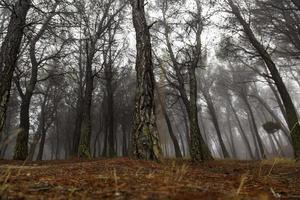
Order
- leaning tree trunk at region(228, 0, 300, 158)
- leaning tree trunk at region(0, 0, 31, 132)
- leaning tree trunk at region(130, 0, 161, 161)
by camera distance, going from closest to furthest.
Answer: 1. leaning tree trunk at region(130, 0, 161, 161)
2. leaning tree trunk at region(0, 0, 31, 132)
3. leaning tree trunk at region(228, 0, 300, 158)

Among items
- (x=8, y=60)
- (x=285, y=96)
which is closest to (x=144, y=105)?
(x=8, y=60)

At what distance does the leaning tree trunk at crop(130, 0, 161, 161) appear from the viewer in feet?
16.0

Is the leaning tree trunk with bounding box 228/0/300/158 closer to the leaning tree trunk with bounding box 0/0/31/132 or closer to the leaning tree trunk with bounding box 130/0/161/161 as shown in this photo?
the leaning tree trunk with bounding box 130/0/161/161

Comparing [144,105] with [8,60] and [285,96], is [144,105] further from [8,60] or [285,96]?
[285,96]

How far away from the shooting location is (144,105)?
524 centimetres

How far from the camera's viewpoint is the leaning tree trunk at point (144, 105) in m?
4.87

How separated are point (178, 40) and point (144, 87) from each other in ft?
29.6

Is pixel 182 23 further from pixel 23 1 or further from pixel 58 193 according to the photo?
pixel 58 193

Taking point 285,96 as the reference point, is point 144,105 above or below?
below

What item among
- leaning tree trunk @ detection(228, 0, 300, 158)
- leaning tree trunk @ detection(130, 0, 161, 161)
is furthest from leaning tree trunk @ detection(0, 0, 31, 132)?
leaning tree trunk @ detection(228, 0, 300, 158)

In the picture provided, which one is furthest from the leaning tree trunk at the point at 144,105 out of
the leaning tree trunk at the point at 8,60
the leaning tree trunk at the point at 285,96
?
the leaning tree trunk at the point at 285,96

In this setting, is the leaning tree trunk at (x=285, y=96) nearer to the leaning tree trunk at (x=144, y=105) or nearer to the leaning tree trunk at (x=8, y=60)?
the leaning tree trunk at (x=144, y=105)

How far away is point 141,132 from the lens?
16.3 feet

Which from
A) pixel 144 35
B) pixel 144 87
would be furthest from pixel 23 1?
pixel 144 87
